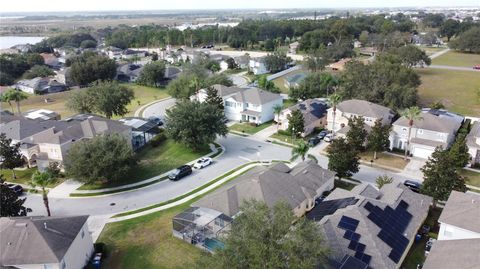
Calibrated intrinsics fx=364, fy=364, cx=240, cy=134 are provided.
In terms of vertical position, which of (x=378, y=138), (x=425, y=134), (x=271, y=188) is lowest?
(x=271, y=188)

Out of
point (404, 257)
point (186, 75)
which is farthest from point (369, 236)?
point (186, 75)

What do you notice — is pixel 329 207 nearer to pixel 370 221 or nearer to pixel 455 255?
pixel 370 221

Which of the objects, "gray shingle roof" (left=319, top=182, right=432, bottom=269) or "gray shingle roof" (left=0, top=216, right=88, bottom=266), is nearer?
"gray shingle roof" (left=0, top=216, right=88, bottom=266)

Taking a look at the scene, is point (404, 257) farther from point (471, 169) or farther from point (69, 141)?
point (69, 141)

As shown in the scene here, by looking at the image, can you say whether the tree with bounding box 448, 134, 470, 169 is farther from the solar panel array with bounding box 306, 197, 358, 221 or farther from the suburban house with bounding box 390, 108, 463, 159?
the solar panel array with bounding box 306, 197, 358, 221

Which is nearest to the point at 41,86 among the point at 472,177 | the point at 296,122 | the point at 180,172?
the point at 180,172

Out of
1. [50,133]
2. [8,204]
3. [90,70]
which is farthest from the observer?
[90,70]

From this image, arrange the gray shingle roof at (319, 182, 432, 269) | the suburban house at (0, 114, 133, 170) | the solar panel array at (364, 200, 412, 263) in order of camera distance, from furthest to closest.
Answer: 1. the suburban house at (0, 114, 133, 170)
2. the solar panel array at (364, 200, 412, 263)
3. the gray shingle roof at (319, 182, 432, 269)

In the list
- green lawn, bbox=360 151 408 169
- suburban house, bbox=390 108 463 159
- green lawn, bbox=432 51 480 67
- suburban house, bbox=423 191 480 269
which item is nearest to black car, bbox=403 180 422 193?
green lawn, bbox=360 151 408 169
